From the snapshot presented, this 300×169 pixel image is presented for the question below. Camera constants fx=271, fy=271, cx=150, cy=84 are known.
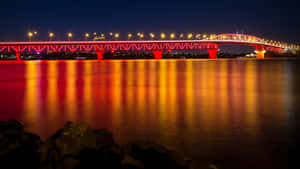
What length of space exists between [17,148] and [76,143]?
472 mm

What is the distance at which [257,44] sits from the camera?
108m

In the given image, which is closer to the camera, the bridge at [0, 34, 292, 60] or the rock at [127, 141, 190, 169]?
the rock at [127, 141, 190, 169]

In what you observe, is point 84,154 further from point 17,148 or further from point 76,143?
point 17,148

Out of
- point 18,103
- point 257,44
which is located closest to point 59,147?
point 18,103

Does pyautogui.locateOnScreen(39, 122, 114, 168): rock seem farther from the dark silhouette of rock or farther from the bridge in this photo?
the bridge

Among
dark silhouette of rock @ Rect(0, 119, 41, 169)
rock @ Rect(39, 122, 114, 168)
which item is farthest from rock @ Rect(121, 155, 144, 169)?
dark silhouette of rock @ Rect(0, 119, 41, 169)

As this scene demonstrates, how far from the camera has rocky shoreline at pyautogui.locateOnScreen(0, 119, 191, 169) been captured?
75.6 inches

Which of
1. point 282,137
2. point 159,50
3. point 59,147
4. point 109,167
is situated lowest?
point 282,137

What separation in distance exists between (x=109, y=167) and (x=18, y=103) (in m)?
8.22

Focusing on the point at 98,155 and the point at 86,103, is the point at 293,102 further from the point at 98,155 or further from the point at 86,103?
the point at 98,155

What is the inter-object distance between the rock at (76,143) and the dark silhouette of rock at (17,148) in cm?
11

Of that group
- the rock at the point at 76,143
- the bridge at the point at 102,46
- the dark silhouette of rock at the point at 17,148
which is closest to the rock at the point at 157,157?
the rock at the point at 76,143

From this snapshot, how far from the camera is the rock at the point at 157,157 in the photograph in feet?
6.30

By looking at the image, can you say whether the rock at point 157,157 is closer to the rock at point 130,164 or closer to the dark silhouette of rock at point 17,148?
the rock at point 130,164
